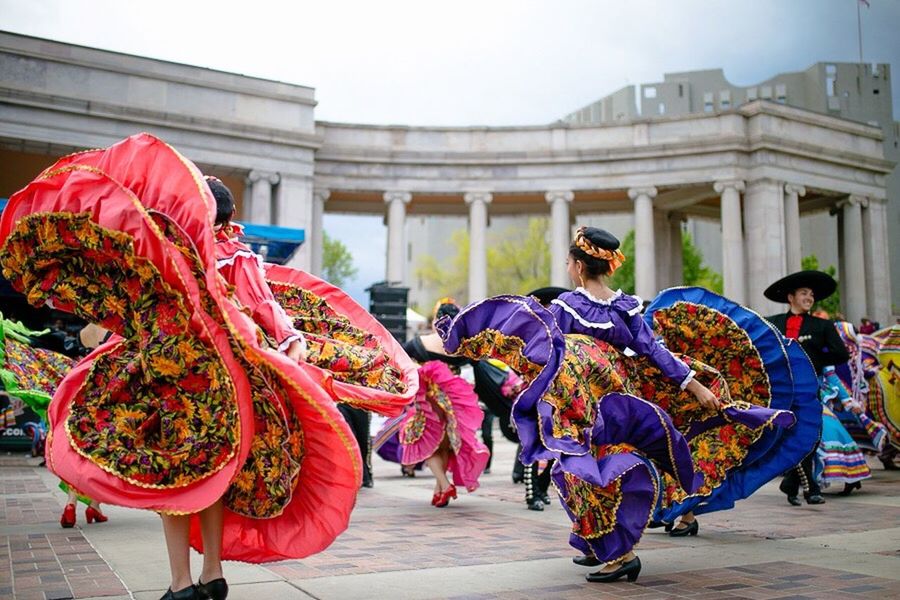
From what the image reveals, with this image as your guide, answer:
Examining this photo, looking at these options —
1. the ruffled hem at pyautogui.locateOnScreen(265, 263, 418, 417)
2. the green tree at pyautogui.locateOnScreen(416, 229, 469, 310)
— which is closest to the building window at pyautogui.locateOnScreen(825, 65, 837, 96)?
the green tree at pyautogui.locateOnScreen(416, 229, 469, 310)

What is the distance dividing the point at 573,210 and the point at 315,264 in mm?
12921

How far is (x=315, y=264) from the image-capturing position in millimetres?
33031

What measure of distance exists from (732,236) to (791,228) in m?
2.74

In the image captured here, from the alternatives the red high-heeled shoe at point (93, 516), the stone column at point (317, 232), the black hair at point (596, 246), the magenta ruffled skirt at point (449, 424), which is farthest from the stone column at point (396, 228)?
the black hair at point (596, 246)

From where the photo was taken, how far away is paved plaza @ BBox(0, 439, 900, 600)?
4305 mm

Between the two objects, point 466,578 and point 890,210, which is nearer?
point 466,578

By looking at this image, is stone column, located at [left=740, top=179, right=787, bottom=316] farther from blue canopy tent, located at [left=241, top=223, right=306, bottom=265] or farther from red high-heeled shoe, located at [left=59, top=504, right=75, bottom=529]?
red high-heeled shoe, located at [left=59, top=504, right=75, bottom=529]

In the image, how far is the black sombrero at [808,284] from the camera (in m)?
7.84

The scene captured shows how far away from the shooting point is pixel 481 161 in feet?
112

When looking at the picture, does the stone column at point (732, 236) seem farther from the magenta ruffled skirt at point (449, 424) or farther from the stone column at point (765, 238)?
the magenta ruffled skirt at point (449, 424)

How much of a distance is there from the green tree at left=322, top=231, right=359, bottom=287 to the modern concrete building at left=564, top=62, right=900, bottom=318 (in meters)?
21.6

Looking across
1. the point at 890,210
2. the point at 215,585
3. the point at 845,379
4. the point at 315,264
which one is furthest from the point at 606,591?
the point at 890,210

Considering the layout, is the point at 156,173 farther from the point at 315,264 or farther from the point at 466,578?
the point at 315,264

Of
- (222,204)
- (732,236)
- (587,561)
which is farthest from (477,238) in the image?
(222,204)
